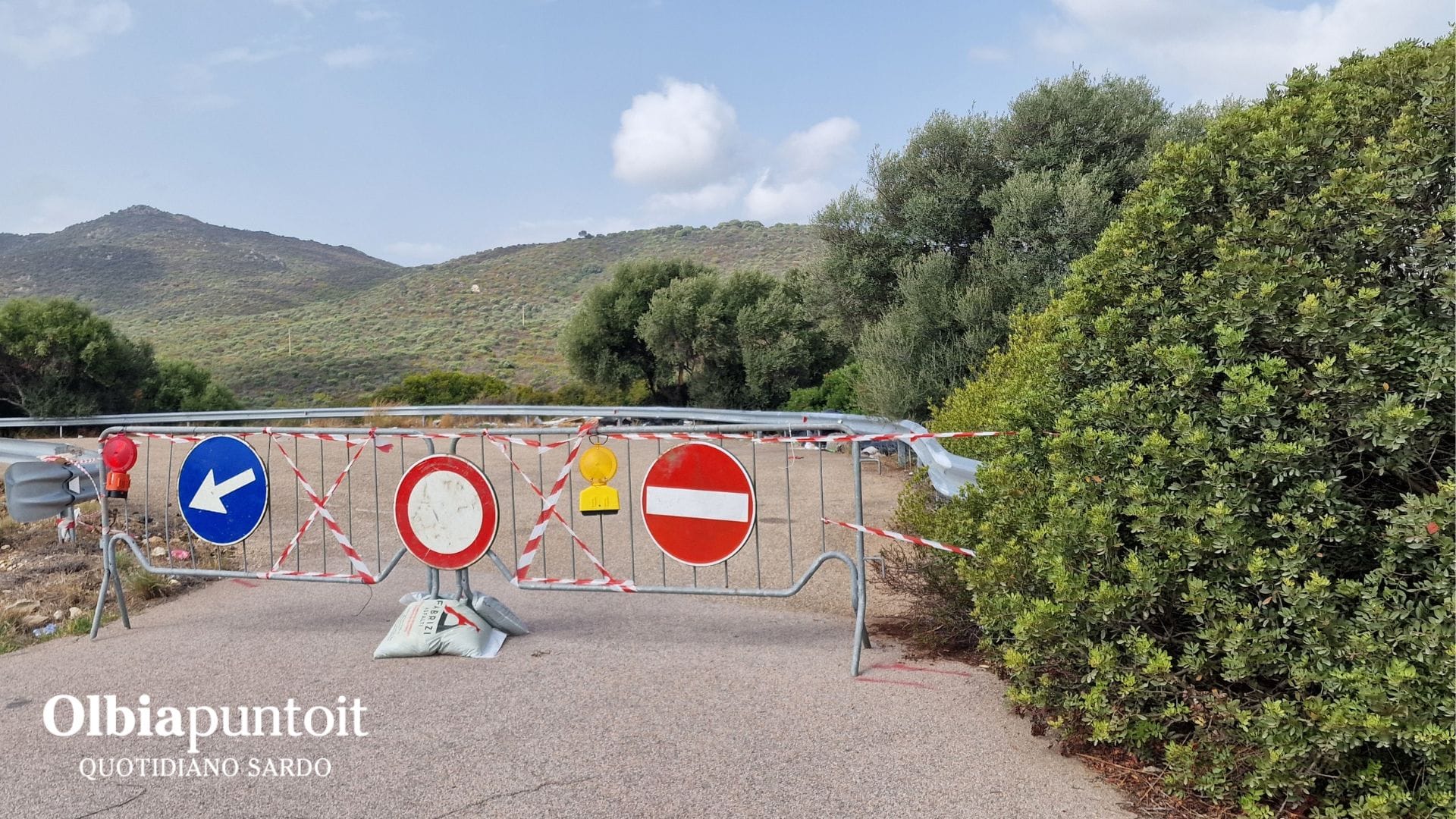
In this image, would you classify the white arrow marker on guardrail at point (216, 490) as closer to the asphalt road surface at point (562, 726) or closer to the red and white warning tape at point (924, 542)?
the asphalt road surface at point (562, 726)

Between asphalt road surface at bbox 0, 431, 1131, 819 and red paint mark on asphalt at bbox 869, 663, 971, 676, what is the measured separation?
2 cm

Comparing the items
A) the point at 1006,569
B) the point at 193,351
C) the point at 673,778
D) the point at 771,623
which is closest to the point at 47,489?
the point at 771,623

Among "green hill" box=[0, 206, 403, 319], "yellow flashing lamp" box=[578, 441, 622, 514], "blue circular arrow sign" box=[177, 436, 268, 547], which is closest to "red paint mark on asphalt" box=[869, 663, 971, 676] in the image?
"yellow flashing lamp" box=[578, 441, 622, 514]

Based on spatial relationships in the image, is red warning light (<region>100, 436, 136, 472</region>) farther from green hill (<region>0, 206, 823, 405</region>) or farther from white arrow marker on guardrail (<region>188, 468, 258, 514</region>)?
green hill (<region>0, 206, 823, 405</region>)

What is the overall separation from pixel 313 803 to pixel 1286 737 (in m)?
3.38

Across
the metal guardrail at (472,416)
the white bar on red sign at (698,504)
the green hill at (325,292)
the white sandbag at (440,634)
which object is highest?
the green hill at (325,292)

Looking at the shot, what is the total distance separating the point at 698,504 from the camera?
5.46m

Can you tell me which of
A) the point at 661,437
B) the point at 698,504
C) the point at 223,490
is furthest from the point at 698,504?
the point at 223,490

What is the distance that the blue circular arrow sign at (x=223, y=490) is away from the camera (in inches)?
242

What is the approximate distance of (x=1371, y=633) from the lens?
9.02 ft

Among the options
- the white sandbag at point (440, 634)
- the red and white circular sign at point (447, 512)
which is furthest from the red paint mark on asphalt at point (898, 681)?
the red and white circular sign at point (447, 512)

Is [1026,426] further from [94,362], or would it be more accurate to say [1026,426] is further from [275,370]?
[275,370]

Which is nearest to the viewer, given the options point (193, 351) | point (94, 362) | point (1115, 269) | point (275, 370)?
point (1115, 269)

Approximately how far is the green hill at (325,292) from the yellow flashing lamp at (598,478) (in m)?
29.8
